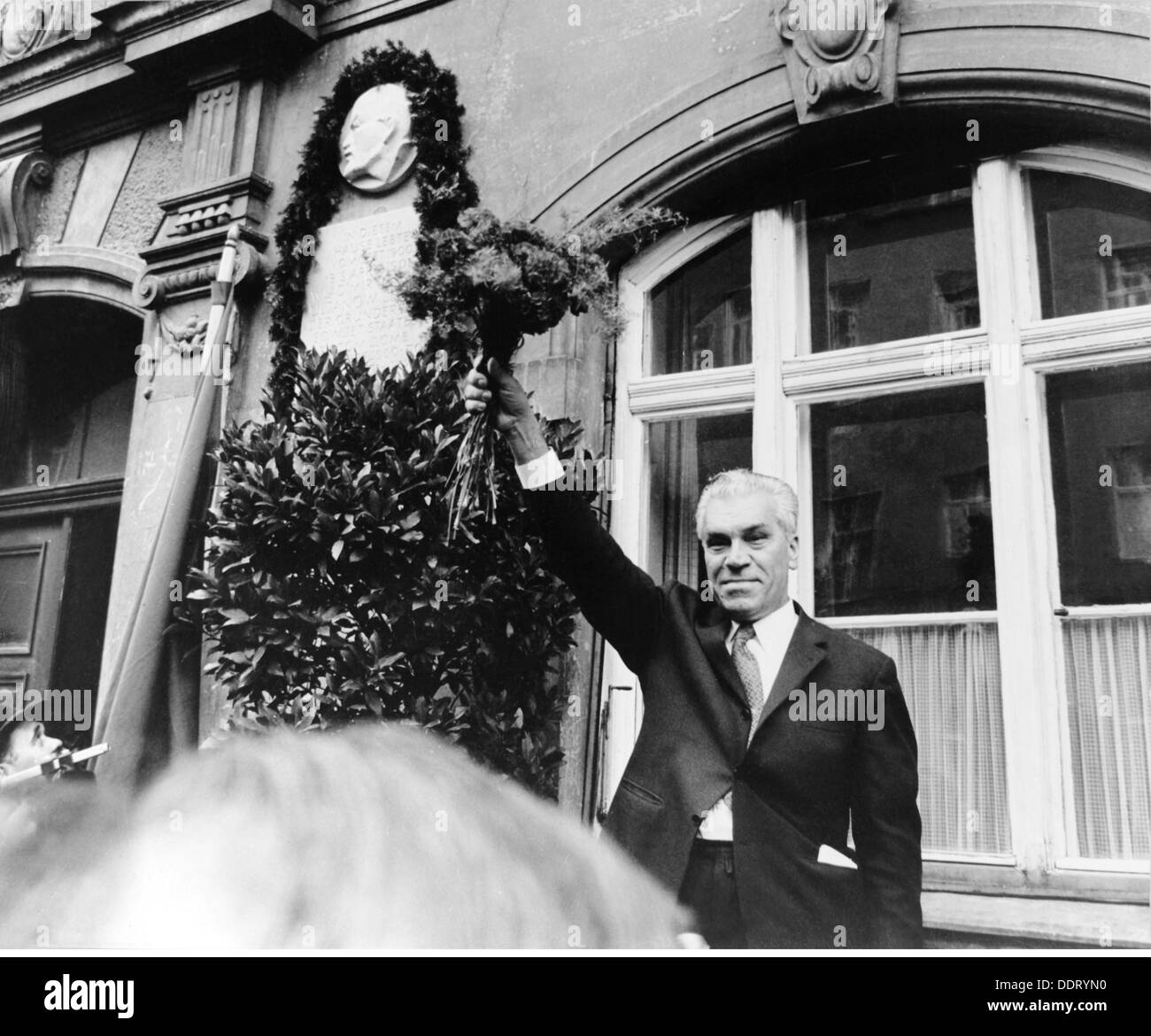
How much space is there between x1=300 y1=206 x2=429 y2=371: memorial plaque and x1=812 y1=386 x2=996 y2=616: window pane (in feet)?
5.07

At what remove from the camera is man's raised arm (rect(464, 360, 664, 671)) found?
2.71 metres

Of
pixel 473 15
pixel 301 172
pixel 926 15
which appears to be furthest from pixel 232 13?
pixel 926 15

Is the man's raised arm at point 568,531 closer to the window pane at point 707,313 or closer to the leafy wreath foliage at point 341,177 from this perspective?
the window pane at point 707,313

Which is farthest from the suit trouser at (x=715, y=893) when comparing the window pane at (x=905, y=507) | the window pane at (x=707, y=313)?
the window pane at (x=707, y=313)

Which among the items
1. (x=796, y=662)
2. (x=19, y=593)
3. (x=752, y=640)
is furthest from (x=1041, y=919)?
(x=19, y=593)

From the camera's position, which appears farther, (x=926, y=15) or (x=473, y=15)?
(x=473, y=15)

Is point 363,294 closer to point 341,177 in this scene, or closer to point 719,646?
point 341,177

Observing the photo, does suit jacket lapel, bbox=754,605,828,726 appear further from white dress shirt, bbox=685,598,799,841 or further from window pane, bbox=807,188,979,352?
window pane, bbox=807,188,979,352

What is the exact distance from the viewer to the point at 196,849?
3430 mm

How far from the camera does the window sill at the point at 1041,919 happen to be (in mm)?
2602

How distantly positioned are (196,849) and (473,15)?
121 inches

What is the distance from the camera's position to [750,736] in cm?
276
